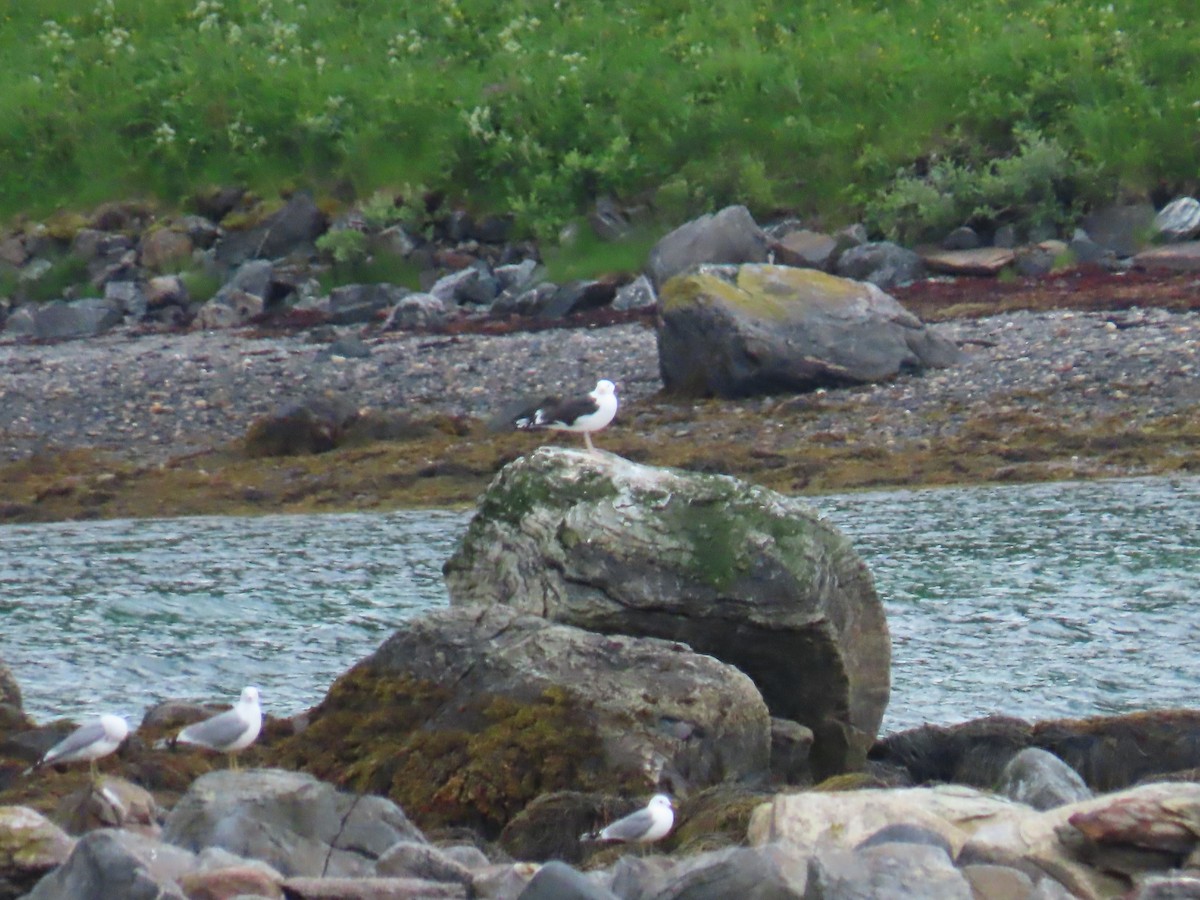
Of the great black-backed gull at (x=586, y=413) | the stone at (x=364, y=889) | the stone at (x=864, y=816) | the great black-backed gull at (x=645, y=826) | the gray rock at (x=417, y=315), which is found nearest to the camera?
the stone at (x=364, y=889)

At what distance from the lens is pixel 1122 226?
26.3m

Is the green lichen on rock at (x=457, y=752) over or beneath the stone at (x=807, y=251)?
beneath

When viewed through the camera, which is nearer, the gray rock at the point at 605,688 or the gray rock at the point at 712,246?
the gray rock at the point at 605,688

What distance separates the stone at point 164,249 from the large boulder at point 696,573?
885 inches

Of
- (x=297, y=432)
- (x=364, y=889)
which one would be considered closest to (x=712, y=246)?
(x=297, y=432)

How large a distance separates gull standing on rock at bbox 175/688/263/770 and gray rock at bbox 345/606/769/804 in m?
0.59

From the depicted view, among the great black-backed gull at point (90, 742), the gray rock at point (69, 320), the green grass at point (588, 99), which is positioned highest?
the green grass at point (588, 99)

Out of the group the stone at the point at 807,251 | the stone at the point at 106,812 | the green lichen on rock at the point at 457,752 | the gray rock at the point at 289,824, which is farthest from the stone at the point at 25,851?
the stone at the point at 807,251

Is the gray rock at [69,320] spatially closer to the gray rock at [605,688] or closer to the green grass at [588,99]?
the green grass at [588,99]

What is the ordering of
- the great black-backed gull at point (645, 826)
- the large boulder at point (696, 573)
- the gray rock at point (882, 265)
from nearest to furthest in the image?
1. the great black-backed gull at point (645, 826)
2. the large boulder at point (696, 573)
3. the gray rock at point (882, 265)

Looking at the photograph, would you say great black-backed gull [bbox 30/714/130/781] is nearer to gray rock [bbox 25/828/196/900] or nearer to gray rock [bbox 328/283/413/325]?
gray rock [bbox 25/828/196/900]

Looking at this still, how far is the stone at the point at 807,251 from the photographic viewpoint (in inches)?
1021

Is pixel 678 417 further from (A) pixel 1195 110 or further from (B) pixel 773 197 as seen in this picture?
(A) pixel 1195 110

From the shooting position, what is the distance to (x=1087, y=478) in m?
17.1
